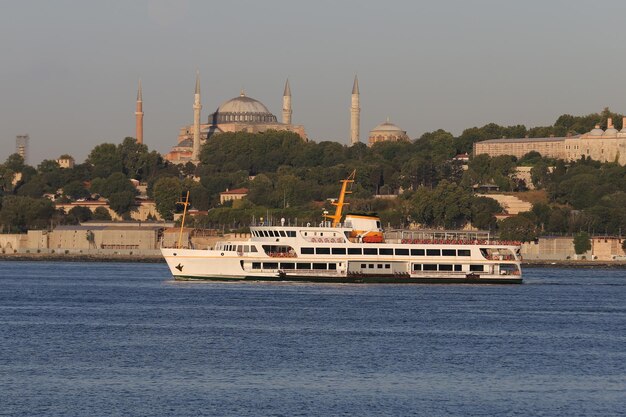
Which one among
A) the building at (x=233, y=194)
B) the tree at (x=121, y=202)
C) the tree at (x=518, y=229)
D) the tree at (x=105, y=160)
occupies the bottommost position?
the tree at (x=518, y=229)

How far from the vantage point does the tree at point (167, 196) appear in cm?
16012

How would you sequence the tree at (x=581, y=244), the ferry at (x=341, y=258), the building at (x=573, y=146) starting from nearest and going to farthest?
the ferry at (x=341, y=258) < the tree at (x=581, y=244) < the building at (x=573, y=146)

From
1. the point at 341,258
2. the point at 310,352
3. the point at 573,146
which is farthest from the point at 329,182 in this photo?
the point at 310,352

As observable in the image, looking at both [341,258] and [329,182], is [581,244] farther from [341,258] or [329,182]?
[341,258]

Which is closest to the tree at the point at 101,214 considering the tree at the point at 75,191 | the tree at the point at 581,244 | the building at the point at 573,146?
the tree at the point at 75,191

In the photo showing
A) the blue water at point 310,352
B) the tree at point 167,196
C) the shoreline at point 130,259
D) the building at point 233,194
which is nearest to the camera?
the blue water at point 310,352

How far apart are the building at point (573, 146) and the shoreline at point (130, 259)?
4671cm

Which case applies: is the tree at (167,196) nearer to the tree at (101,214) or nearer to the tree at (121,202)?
the tree at (121,202)

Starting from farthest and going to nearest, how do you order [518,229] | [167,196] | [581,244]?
[167,196], [518,229], [581,244]

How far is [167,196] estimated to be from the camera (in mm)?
161000

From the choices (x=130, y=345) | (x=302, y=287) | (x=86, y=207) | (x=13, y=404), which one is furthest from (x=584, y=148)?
(x=13, y=404)

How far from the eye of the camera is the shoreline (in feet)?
396

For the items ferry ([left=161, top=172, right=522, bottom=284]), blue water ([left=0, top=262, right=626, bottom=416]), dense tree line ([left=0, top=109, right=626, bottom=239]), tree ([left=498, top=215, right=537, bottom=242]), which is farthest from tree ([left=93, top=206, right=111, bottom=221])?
blue water ([left=0, top=262, right=626, bottom=416])

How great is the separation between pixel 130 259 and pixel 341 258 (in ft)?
189
